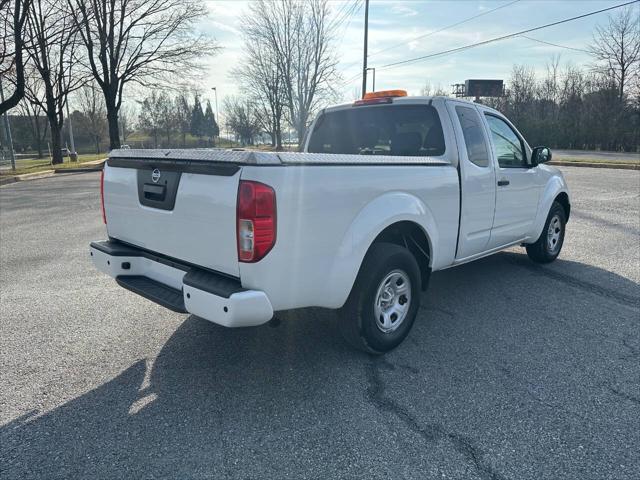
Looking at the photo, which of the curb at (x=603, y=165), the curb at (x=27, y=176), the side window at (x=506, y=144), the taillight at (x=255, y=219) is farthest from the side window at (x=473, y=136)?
the curb at (x=603, y=165)

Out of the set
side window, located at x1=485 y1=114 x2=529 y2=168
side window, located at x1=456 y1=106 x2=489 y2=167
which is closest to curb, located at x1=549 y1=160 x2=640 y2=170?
side window, located at x1=485 y1=114 x2=529 y2=168

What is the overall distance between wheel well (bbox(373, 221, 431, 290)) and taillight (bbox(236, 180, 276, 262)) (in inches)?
44.5

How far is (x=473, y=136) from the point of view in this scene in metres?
4.22

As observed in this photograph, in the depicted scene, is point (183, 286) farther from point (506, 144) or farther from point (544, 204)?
point (544, 204)

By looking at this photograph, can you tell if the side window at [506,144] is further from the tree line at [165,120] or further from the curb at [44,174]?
the tree line at [165,120]

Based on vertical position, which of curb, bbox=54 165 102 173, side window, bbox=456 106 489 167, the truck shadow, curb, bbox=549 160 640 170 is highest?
side window, bbox=456 106 489 167

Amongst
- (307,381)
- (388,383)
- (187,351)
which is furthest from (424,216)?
(187,351)

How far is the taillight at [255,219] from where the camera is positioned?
244cm

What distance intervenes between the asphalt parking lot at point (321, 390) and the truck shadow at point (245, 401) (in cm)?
1

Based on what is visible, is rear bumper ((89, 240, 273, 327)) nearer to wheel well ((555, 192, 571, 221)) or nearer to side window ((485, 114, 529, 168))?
side window ((485, 114, 529, 168))

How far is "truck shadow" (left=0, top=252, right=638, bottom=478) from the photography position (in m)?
2.31

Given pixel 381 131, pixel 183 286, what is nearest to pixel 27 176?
pixel 381 131

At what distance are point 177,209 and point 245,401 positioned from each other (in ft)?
4.23

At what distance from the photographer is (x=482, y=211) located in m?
4.26
